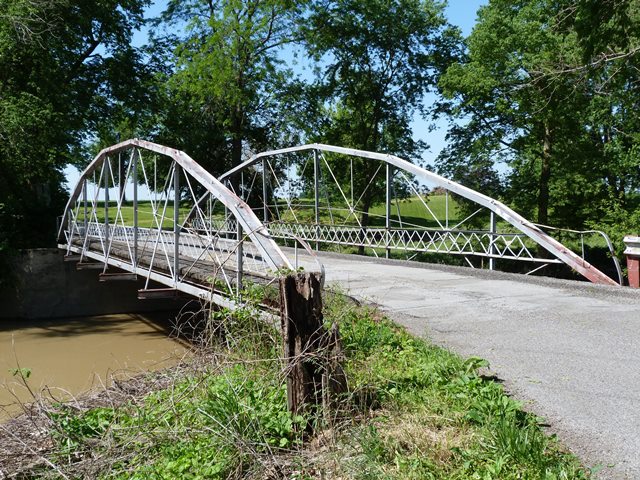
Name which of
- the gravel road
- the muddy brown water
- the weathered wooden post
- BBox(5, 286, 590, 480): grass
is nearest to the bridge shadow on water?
the muddy brown water

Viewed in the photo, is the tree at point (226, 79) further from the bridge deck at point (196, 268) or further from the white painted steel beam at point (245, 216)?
the white painted steel beam at point (245, 216)

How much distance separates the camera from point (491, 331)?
6500 mm

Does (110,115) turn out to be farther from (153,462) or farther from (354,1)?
(153,462)

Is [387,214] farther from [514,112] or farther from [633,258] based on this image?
[514,112]

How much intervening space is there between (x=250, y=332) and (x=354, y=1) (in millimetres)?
24249

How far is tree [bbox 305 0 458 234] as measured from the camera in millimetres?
27375

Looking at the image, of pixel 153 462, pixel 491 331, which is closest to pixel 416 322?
pixel 491 331

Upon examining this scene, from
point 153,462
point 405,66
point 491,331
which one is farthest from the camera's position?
point 405,66

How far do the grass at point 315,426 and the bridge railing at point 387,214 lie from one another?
4779mm

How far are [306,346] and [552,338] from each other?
8.86 ft

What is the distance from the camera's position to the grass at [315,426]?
3.88m

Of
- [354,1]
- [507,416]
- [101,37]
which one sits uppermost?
[354,1]

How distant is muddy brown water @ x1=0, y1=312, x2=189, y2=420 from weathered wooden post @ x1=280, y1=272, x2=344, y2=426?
5306mm

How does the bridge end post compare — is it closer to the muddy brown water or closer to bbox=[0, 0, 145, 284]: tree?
the muddy brown water
